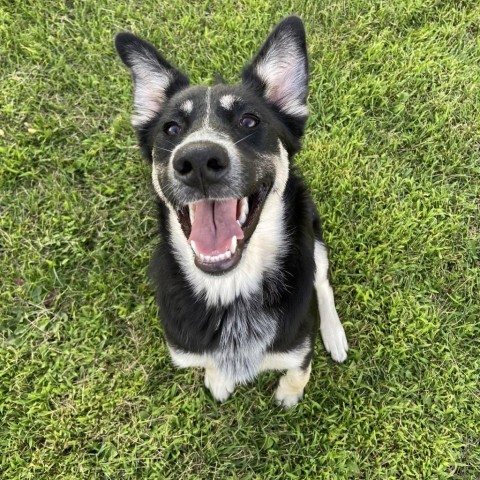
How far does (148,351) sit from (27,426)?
1006mm

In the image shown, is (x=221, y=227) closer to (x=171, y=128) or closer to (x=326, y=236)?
(x=171, y=128)

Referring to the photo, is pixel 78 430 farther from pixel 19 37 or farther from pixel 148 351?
pixel 19 37

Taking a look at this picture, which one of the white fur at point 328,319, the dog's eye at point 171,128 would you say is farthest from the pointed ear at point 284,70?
the white fur at point 328,319

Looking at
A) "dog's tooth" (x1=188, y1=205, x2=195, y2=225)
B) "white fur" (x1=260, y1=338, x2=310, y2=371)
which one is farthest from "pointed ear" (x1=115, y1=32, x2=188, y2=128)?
"white fur" (x1=260, y1=338, x2=310, y2=371)

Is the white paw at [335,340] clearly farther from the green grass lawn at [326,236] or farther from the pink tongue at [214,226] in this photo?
the pink tongue at [214,226]

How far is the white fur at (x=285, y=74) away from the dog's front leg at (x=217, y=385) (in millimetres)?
1792

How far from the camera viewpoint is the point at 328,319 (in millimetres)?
3480

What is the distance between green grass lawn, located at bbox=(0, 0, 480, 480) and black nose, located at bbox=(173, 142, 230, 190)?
1.79 meters

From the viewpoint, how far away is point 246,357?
283cm

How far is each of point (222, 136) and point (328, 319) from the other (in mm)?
1773

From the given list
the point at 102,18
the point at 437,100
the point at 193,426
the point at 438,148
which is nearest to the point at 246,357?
the point at 193,426

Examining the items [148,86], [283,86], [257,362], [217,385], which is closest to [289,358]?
[257,362]

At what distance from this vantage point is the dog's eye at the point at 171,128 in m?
2.62

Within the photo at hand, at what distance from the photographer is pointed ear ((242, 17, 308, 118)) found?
101 inches
